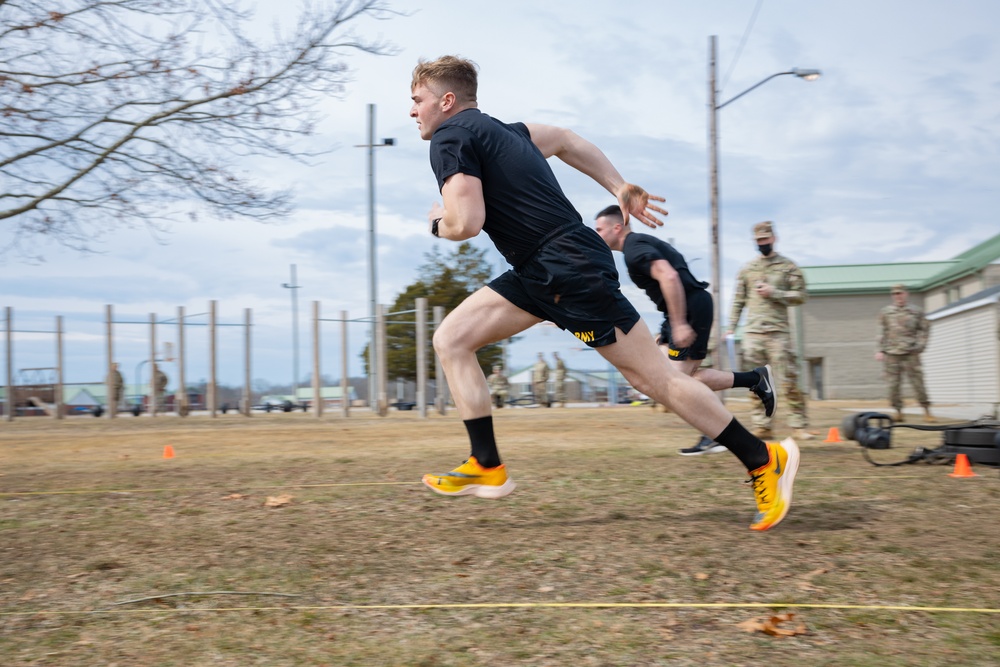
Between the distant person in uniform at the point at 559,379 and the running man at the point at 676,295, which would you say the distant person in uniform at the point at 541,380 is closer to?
→ the distant person in uniform at the point at 559,379

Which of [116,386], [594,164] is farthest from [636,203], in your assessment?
[116,386]

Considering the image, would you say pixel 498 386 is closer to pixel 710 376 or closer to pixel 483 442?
pixel 710 376

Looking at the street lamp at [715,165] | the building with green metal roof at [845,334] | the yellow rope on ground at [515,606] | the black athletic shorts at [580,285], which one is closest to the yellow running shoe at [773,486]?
the black athletic shorts at [580,285]

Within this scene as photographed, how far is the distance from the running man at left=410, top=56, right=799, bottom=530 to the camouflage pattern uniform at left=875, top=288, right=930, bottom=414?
11.4 meters

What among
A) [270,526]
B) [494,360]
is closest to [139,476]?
[270,526]

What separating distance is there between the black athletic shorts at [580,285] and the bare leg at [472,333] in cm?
22

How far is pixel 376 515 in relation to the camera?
4.58m

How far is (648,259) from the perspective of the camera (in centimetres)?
627

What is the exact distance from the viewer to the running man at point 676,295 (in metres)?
6.00

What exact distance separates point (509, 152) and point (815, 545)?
6.91 feet

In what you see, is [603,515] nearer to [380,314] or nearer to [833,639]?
[833,639]

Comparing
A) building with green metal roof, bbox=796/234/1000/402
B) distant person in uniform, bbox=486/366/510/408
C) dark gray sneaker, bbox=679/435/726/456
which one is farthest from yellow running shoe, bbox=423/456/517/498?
building with green metal roof, bbox=796/234/1000/402

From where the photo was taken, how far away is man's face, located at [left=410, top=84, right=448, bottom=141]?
417cm

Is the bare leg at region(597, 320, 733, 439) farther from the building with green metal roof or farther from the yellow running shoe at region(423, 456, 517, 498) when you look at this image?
the building with green metal roof
